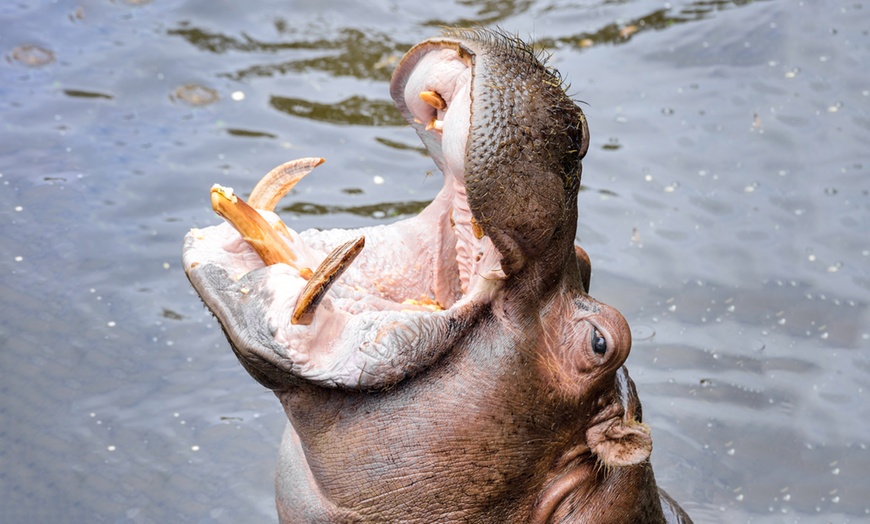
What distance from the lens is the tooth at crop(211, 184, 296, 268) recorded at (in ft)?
9.77

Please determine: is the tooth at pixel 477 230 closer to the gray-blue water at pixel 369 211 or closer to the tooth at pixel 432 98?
the tooth at pixel 432 98

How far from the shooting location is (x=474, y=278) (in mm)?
3111

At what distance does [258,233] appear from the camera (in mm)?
3031

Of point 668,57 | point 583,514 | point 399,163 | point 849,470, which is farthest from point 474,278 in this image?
point 668,57

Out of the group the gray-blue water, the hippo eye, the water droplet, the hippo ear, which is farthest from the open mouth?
the water droplet

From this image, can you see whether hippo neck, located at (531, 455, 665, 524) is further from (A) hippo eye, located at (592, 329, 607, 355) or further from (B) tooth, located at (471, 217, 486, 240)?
(B) tooth, located at (471, 217, 486, 240)

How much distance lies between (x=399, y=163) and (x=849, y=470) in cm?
332

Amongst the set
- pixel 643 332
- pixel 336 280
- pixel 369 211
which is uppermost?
pixel 336 280

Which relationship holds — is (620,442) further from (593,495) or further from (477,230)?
(477,230)

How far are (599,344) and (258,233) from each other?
1024 mm

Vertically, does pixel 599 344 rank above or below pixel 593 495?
above

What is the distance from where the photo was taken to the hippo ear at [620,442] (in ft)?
10.6

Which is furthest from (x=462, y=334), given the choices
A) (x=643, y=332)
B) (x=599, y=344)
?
(x=643, y=332)

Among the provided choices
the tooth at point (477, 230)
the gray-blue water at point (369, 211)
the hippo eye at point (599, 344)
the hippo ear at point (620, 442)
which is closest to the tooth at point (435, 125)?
the tooth at point (477, 230)
